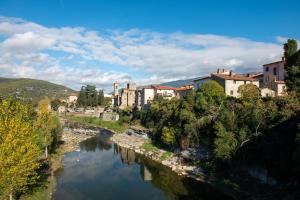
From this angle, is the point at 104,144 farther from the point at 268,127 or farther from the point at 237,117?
the point at 268,127

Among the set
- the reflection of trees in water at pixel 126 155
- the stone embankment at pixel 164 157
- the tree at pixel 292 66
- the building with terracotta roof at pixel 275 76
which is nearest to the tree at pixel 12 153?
the stone embankment at pixel 164 157

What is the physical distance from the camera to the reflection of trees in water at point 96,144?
198 ft

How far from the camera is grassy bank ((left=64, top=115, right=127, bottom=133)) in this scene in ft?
284

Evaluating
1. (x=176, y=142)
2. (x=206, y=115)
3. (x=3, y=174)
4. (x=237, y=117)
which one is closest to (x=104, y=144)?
(x=176, y=142)

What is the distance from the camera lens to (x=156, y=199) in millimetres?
29969

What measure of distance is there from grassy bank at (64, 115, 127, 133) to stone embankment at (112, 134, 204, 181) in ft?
55.5

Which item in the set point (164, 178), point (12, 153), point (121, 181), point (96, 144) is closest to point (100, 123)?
point (96, 144)

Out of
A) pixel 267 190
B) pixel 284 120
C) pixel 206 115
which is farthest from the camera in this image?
pixel 206 115

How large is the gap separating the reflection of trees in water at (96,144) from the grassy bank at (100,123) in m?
11.3

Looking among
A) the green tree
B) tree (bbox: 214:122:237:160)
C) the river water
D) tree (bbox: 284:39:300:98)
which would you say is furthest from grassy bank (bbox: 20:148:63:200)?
the green tree

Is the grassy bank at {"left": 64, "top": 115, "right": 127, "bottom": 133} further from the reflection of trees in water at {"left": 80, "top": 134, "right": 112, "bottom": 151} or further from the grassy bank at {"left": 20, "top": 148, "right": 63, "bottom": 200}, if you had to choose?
the grassy bank at {"left": 20, "top": 148, "right": 63, "bottom": 200}

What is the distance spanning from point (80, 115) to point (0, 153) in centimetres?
9859

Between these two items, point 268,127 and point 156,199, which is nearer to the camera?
point 156,199

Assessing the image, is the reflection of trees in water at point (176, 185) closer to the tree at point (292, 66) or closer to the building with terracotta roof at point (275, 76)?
the tree at point (292, 66)
